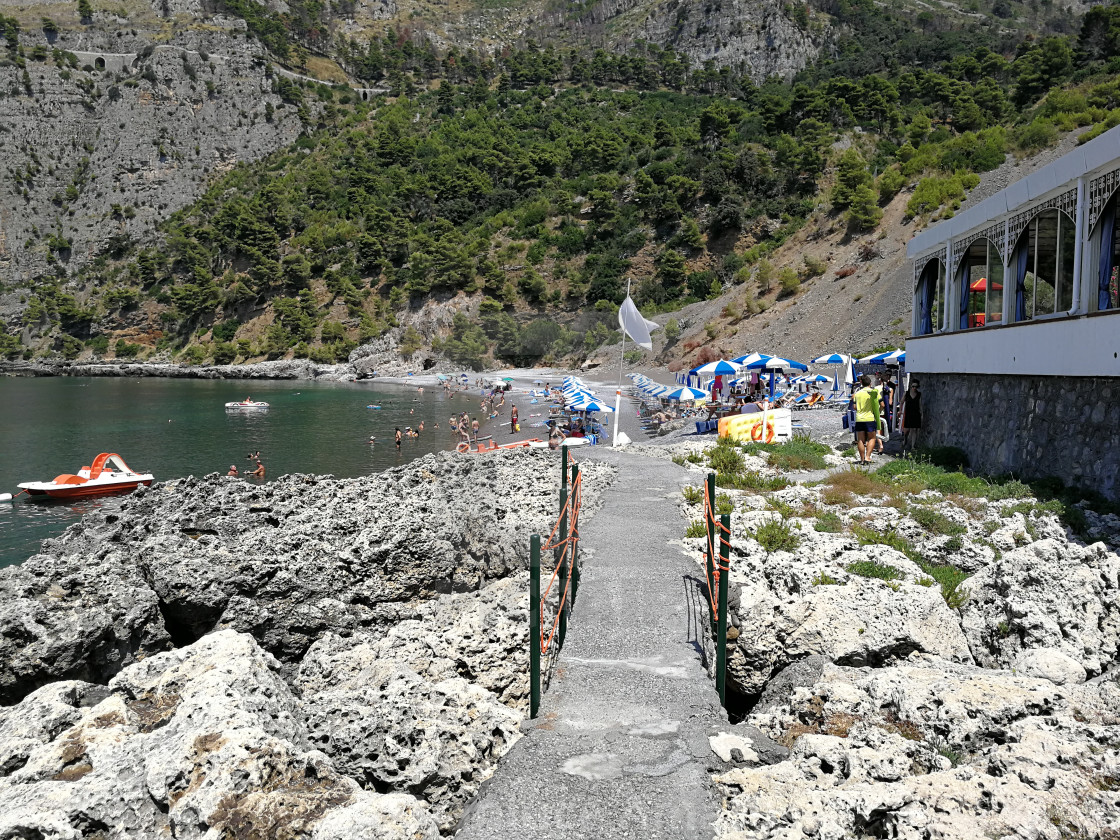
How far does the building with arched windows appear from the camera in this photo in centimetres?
1091

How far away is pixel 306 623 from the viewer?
8094mm

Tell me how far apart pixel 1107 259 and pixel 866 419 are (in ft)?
18.5

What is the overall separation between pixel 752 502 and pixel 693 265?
214 feet

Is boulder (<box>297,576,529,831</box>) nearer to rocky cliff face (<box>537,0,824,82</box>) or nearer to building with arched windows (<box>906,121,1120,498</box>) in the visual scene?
building with arched windows (<box>906,121,1120,498</box>)

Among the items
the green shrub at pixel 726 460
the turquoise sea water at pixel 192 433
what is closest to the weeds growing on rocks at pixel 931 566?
the green shrub at pixel 726 460

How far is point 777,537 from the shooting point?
9320mm

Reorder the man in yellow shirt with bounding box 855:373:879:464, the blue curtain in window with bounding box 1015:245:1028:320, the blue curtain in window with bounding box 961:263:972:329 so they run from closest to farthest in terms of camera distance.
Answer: the blue curtain in window with bounding box 1015:245:1028:320, the man in yellow shirt with bounding box 855:373:879:464, the blue curtain in window with bounding box 961:263:972:329

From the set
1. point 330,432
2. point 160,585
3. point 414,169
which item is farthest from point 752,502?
point 414,169

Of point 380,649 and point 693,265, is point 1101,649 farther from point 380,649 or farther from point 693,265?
point 693,265

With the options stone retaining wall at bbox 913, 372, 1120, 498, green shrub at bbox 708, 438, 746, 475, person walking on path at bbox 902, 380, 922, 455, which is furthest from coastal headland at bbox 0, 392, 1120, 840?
person walking on path at bbox 902, 380, 922, 455

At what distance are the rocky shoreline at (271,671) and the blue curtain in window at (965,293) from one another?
9771mm

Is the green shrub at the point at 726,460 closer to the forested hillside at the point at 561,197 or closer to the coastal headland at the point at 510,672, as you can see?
the coastal headland at the point at 510,672

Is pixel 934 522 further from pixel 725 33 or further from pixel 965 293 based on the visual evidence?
pixel 725 33

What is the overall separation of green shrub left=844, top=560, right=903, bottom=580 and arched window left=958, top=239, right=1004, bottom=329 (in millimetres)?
8602
